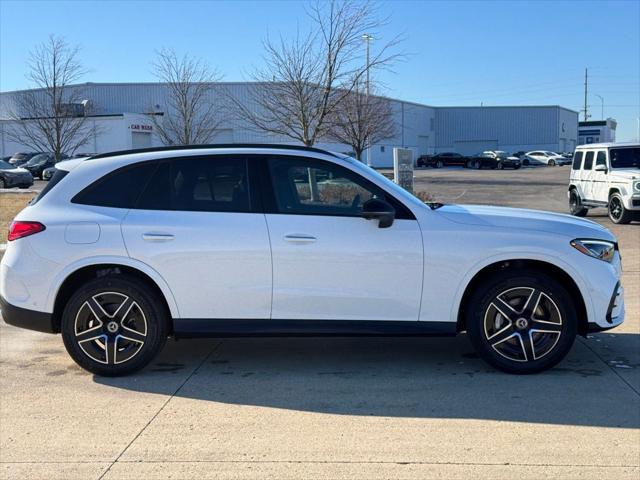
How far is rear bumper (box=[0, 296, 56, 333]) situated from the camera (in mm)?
5000

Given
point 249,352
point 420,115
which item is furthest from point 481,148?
point 249,352

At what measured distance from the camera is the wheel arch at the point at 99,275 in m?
4.94

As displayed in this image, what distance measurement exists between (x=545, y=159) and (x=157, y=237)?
72.8 metres

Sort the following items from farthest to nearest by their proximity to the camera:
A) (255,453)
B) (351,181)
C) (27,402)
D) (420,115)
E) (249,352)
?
1. (420,115)
2. (249,352)
3. (351,181)
4. (27,402)
5. (255,453)

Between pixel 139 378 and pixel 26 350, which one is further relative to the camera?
pixel 26 350

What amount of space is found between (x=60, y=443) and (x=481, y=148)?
87.6m

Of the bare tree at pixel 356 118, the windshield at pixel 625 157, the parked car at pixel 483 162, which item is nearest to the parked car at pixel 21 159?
the bare tree at pixel 356 118

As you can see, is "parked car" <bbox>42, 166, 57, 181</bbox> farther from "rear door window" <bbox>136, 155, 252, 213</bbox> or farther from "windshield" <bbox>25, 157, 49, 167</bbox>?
"rear door window" <bbox>136, 155, 252, 213</bbox>

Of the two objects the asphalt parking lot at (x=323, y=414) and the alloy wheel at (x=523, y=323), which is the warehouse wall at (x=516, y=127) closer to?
the asphalt parking lot at (x=323, y=414)

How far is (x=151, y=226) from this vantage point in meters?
4.94

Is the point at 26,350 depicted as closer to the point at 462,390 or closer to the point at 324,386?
the point at 324,386

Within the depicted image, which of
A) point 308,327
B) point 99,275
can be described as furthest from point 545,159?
point 99,275

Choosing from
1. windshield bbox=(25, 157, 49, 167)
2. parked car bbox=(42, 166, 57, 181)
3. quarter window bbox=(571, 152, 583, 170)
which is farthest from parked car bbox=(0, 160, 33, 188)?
quarter window bbox=(571, 152, 583, 170)

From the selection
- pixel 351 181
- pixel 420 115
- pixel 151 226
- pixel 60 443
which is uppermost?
pixel 420 115
